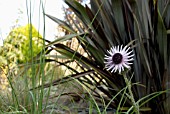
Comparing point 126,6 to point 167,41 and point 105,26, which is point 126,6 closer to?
point 105,26

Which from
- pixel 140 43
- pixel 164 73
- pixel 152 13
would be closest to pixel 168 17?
pixel 152 13

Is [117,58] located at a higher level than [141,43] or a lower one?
lower

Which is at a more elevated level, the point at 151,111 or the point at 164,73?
the point at 164,73

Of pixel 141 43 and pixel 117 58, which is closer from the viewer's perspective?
pixel 117 58

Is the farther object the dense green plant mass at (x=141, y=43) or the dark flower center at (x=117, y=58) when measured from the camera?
the dense green plant mass at (x=141, y=43)

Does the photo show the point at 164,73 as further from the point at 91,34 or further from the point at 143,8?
the point at 91,34

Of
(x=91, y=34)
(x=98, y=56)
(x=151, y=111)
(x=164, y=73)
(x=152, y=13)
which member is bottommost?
(x=151, y=111)

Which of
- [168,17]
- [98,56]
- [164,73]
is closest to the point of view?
[164,73]

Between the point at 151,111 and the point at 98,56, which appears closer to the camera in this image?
the point at 151,111

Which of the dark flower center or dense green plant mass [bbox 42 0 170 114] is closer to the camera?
the dark flower center

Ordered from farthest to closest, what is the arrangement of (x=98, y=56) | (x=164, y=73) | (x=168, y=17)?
(x=98, y=56) < (x=168, y=17) < (x=164, y=73)
